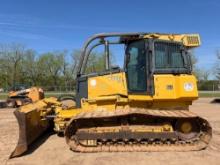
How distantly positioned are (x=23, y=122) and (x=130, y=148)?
269cm

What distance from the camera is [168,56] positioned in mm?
9508

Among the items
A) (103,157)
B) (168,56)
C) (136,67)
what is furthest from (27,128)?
(168,56)

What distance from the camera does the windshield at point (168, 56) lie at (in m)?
9.38

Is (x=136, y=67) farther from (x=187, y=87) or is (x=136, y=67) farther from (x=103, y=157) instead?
(x=103, y=157)

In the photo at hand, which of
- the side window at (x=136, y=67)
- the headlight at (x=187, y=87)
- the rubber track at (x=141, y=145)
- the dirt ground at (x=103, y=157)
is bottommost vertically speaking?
the dirt ground at (x=103, y=157)

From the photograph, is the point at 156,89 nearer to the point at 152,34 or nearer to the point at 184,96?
the point at 184,96

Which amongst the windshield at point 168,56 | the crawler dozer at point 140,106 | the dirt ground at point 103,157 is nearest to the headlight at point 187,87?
the crawler dozer at point 140,106

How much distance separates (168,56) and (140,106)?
1488mm

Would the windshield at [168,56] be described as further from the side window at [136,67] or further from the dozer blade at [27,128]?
the dozer blade at [27,128]

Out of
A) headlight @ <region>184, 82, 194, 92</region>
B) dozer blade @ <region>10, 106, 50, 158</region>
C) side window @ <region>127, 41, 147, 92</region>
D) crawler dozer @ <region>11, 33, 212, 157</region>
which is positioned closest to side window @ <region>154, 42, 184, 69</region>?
crawler dozer @ <region>11, 33, 212, 157</region>

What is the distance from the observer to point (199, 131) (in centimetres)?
920

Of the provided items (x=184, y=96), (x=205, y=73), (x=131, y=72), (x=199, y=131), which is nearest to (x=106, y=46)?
(x=131, y=72)

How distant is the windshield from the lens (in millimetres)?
9375

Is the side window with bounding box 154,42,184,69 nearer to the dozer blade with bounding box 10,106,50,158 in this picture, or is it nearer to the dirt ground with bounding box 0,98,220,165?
the dirt ground with bounding box 0,98,220,165
